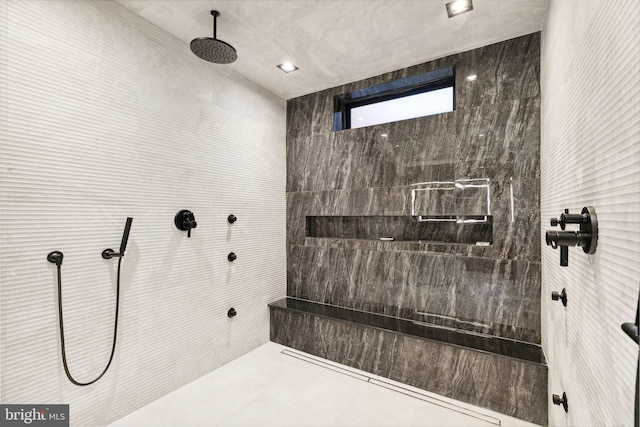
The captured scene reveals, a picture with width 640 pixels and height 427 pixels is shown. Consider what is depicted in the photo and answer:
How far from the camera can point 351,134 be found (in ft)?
8.97

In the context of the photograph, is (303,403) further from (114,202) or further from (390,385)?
(114,202)

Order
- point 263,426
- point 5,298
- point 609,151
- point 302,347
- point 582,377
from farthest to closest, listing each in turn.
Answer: point 302,347 → point 263,426 → point 5,298 → point 582,377 → point 609,151

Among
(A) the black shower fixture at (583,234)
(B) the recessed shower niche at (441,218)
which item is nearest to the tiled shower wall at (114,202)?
(B) the recessed shower niche at (441,218)

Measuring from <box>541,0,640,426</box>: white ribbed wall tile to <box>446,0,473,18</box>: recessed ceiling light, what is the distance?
0.57 m

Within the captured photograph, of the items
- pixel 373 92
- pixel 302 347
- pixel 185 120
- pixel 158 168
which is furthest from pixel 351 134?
pixel 302 347

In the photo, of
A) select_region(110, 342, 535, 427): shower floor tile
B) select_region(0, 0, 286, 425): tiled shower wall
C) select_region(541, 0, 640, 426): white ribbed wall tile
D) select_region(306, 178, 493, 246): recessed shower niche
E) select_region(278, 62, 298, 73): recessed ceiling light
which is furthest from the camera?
select_region(278, 62, 298, 73): recessed ceiling light

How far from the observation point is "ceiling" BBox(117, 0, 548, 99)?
176 centimetres

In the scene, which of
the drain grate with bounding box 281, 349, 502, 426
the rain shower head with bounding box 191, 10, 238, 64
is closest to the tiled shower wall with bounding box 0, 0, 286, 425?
the rain shower head with bounding box 191, 10, 238, 64

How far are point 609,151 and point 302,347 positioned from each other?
2.56 metres

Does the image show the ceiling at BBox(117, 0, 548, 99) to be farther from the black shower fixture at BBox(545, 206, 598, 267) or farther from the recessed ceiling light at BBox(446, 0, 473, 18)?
the black shower fixture at BBox(545, 206, 598, 267)

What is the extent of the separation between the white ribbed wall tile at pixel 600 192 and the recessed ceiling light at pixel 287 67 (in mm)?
1796

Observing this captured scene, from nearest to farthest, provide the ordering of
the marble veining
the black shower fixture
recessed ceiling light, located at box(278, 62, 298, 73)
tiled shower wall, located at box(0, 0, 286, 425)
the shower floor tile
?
1. the black shower fixture
2. tiled shower wall, located at box(0, 0, 286, 425)
3. the shower floor tile
4. the marble veining
5. recessed ceiling light, located at box(278, 62, 298, 73)

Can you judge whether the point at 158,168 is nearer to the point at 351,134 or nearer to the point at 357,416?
the point at 351,134

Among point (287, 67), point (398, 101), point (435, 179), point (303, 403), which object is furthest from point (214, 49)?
point (303, 403)
